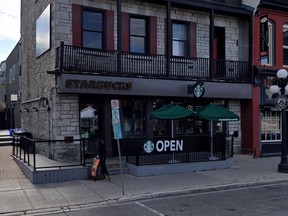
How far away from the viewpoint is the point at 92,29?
47.2 ft

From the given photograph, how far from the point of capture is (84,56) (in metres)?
13.6

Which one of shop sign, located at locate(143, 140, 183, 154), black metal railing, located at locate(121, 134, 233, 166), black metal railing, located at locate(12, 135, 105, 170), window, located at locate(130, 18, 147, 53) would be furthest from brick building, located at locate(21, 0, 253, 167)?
shop sign, located at locate(143, 140, 183, 154)

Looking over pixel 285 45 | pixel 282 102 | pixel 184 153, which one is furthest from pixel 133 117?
pixel 285 45

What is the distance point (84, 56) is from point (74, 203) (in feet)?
20.7

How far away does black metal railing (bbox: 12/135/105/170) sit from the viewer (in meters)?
11.8

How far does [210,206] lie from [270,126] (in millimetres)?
10520

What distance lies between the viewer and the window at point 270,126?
57.9ft

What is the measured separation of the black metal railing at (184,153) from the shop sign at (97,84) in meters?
2.04

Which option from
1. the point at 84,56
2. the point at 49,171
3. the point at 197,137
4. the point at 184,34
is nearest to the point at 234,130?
the point at 197,137

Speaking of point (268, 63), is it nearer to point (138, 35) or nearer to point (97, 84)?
point (138, 35)

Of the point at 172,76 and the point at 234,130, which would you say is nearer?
the point at 172,76

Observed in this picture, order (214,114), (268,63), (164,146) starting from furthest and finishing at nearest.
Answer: (268,63) < (214,114) < (164,146)

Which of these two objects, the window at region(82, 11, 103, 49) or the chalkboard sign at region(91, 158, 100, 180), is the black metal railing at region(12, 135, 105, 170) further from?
the window at region(82, 11, 103, 49)

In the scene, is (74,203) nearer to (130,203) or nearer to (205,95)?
(130,203)
